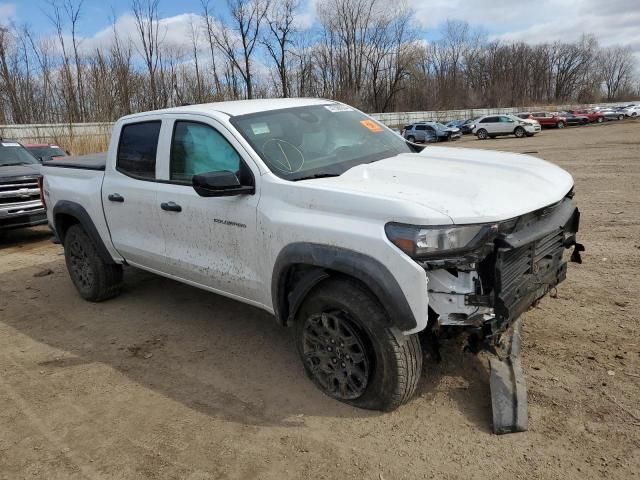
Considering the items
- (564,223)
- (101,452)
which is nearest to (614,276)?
(564,223)

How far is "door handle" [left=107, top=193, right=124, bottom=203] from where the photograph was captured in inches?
188

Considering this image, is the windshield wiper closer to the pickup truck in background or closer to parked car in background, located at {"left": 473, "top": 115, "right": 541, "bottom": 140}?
the pickup truck in background

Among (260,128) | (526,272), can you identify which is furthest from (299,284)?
(526,272)

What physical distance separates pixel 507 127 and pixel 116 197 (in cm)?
3760

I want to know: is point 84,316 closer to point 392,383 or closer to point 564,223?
point 392,383

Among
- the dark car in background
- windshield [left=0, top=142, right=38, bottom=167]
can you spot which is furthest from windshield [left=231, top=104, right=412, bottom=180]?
the dark car in background

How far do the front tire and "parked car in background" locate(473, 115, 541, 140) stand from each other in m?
38.1

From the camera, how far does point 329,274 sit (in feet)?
10.5

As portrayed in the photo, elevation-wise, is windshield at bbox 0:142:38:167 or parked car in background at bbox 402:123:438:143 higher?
windshield at bbox 0:142:38:167

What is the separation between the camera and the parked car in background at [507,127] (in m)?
37.4

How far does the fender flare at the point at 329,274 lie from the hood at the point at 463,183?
38cm

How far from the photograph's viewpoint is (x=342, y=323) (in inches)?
125

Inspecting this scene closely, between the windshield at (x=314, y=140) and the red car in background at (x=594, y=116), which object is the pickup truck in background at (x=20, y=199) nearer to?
the windshield at (x=314, y=140)

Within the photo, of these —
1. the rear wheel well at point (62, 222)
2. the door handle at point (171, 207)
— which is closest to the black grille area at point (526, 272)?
the door handle at point (171, 207)
